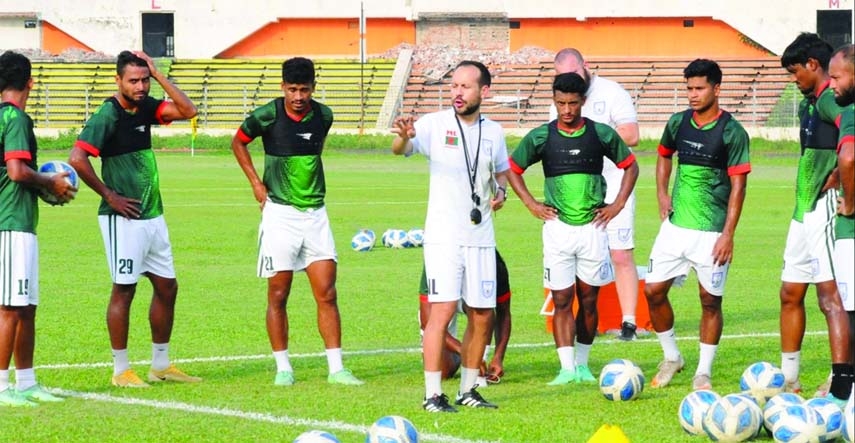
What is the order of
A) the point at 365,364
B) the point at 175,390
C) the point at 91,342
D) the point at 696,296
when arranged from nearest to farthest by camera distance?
1. the point at 175,390
2. the point at 365,364
3. the point at 91,342
4. the point at 696,296

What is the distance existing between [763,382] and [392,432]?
3.03 metres

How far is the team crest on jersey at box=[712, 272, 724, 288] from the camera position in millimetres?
10711

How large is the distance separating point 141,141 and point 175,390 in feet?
6.34

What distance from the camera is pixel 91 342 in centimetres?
1305

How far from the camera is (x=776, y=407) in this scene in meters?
8.67

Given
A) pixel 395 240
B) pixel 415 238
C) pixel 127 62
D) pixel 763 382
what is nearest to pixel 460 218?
pixel 763 382

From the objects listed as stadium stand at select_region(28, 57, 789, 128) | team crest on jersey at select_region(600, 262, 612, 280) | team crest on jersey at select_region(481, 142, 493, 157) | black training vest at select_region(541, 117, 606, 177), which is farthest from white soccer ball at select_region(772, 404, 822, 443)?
stadium stand at select_region(28, 57, 789, 128)

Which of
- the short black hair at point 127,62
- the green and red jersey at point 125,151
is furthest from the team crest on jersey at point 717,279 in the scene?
the short black hair at point 127,62

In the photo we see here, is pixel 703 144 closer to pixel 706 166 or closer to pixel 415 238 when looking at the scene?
pixel 706 166

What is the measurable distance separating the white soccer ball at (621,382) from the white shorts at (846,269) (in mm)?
1894

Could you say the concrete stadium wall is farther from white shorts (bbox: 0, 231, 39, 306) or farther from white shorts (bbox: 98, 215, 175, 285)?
white shorts (bbox: 0, 231, 39, 306)

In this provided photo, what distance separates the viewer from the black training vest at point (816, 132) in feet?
32.0

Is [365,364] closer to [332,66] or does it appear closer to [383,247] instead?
[383,247]

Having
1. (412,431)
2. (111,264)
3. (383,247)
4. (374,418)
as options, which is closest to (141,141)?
(111,264)
